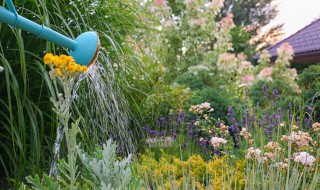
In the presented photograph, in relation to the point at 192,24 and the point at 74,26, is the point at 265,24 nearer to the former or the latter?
the point at 192,24

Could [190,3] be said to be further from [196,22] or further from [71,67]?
[71,67]

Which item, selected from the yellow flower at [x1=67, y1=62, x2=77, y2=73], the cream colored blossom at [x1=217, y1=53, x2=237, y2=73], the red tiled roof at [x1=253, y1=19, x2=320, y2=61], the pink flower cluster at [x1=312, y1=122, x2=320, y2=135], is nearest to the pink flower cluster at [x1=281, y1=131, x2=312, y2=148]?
the pink flower cluster at [x1=312, y1=122, x2=320, y2=135]

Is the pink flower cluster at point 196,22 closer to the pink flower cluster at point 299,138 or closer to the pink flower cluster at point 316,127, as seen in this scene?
the pink flower cluster at point 316,127

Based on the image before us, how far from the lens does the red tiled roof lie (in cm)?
1020

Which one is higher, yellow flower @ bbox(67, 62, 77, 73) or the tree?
the tree

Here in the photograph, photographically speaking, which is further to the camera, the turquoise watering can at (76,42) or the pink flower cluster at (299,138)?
the pink flower cluster at (299,138)

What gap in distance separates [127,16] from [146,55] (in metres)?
0.42

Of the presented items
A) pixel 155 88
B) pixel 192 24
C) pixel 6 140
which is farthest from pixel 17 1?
pixel 192 24

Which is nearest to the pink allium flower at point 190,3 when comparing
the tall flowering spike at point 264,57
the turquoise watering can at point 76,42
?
the tall flowering spike at point 264,57

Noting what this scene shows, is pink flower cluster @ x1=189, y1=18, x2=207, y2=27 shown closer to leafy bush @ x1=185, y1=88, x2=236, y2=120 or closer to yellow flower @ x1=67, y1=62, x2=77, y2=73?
leafy bush @ x1=185, y1=88, x2=236, y2=120

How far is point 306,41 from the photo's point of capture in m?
11.1

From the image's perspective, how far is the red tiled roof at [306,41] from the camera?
10.2m

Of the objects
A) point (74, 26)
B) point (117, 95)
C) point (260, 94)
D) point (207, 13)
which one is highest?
point (207, 13)

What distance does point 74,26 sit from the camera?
2.79 m
